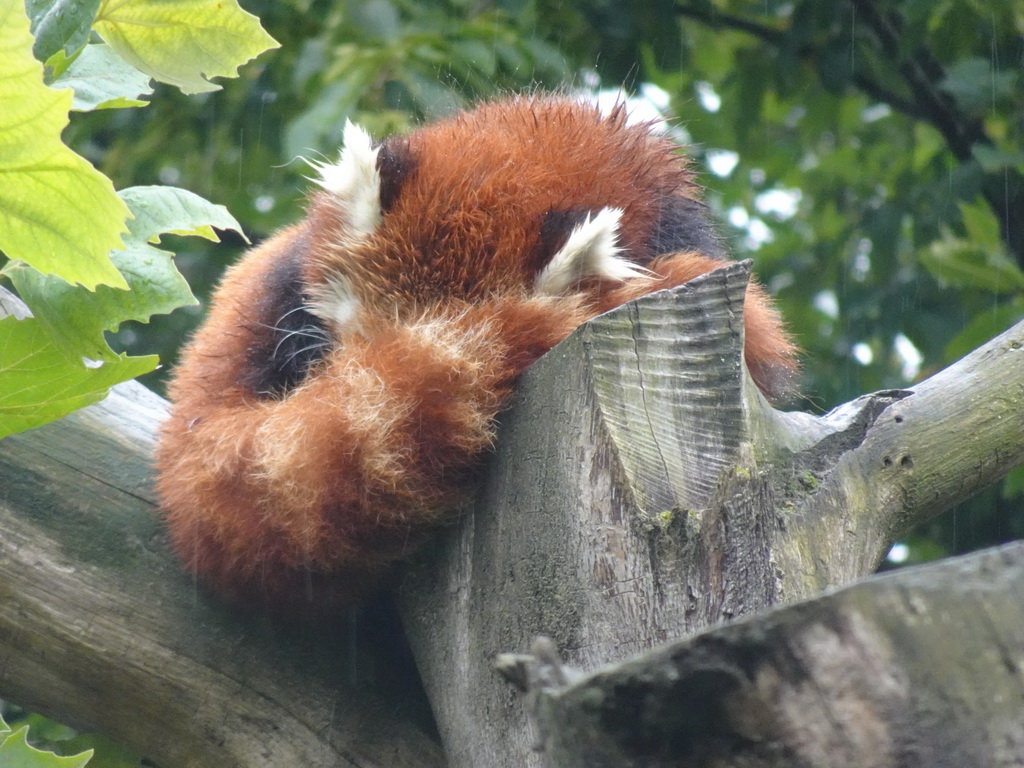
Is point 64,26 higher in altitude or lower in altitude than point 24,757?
higher

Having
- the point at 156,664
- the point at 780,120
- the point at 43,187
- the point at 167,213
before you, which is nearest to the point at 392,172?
the point at 167,213

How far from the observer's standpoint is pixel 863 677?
A: 80 cm

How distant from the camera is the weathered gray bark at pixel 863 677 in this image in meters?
0.79

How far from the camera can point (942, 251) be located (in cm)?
342

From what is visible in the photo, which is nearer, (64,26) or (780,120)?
(64,26)

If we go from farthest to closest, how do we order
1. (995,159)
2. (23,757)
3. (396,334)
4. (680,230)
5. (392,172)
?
(995,159)
(680,230)
(392,172)
(396,334)
(23,757)

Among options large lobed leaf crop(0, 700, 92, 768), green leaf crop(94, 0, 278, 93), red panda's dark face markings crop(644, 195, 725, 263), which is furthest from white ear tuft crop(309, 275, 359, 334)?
large lobed leaf crop(0, 700, 92, 768)

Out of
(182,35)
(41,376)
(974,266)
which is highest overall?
(974,266)

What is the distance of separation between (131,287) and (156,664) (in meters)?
0.63

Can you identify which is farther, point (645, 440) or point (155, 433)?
point (155, 433)

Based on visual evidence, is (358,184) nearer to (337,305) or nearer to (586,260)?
(337,305)

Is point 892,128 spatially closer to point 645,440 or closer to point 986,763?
point 645,440

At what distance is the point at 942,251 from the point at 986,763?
2933 mm

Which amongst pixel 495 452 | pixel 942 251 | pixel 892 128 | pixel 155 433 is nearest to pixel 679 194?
pixel 495 452
